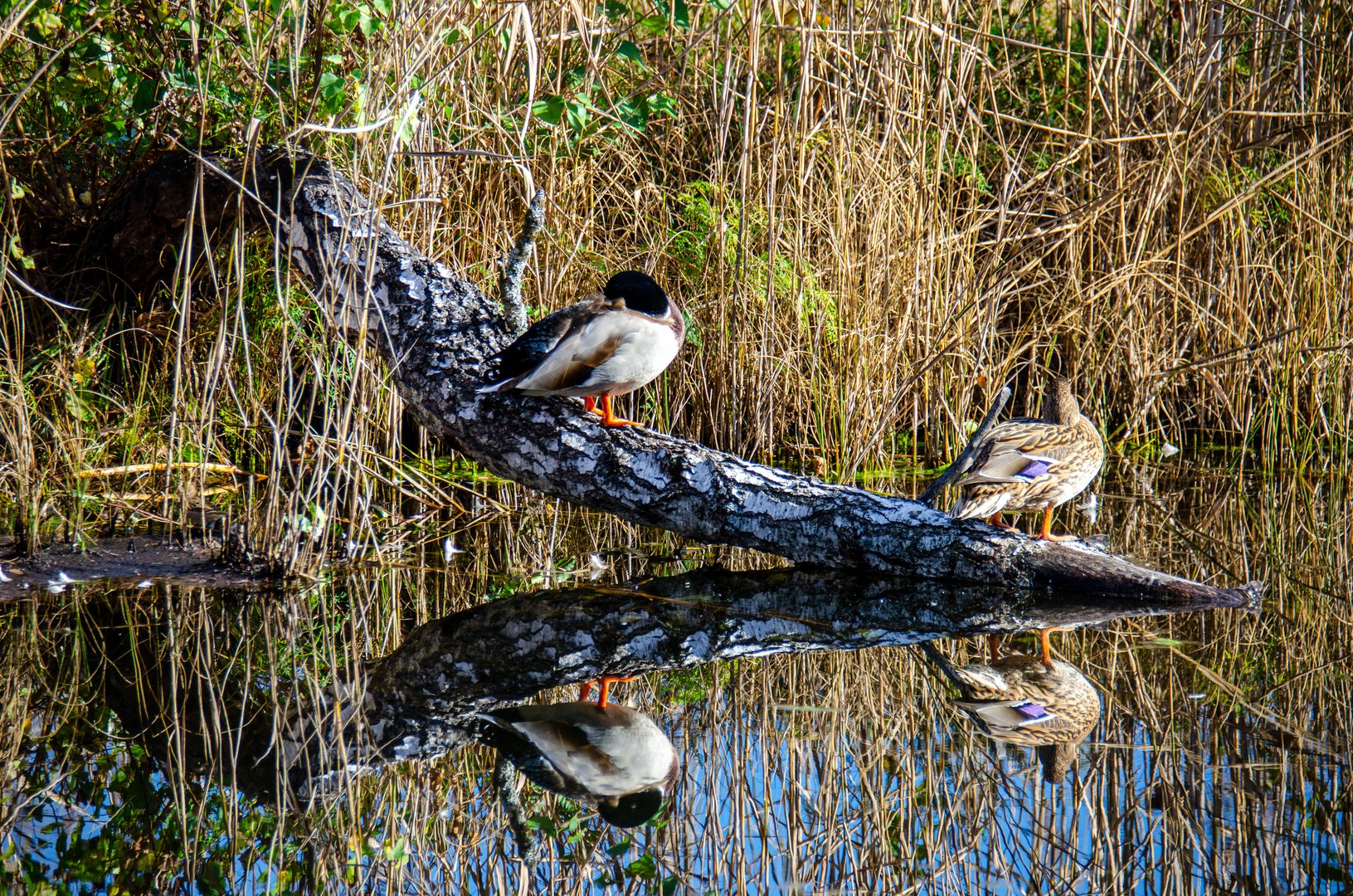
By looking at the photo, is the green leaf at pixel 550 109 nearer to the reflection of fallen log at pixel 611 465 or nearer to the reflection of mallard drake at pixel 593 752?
the reflection of fallen log at pixel 611 465

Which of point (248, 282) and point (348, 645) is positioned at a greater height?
point (248, 282)

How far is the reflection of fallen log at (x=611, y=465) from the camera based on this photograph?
14.0ft

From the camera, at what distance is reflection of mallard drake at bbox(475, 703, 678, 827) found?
108 inches

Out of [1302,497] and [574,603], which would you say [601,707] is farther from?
[1302,497]

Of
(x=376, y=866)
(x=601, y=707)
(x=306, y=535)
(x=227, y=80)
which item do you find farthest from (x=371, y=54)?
(x=376, y=866)

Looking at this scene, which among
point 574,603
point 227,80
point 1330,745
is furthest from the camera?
point 227,80

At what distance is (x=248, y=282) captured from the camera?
550 centimetres

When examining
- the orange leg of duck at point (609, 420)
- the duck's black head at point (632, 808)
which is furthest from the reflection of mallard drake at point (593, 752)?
the orange leg of duck at point (609, 420)

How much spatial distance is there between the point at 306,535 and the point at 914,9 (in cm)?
346

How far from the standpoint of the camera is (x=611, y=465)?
14.4ft

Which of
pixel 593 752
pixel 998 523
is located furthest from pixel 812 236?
pixel 593 752

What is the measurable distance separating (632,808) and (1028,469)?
211 centimetres

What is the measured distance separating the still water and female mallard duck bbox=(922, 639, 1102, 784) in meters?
0.01

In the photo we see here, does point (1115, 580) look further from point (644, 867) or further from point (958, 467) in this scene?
point (644, 867)
